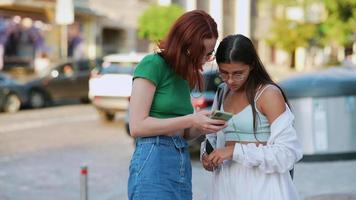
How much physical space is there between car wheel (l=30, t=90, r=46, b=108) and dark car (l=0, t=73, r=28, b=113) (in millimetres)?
435

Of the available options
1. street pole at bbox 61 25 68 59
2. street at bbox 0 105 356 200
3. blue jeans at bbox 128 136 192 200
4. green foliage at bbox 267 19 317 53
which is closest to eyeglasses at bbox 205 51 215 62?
blue jeans at bbox 128 136 192 200

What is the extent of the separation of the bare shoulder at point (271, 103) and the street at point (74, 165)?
4537 millimetres

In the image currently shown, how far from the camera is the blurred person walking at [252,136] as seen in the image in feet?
9.98

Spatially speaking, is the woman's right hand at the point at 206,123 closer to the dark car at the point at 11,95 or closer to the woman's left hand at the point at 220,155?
the woman's left hand at the point at 220,155

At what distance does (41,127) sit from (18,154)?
415 cm

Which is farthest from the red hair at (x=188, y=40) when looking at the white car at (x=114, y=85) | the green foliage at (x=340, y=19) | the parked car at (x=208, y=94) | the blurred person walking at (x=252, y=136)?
the green foliage at (x=340, y=19)

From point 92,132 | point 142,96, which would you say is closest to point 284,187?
point 142,96

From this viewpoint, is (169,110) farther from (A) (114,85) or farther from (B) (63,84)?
(B) (63,84)

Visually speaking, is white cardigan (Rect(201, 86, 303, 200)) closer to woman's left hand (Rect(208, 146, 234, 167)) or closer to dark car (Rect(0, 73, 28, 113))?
woman's left hand (Rect(208, 146, 234, 167))

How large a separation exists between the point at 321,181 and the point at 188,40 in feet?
20.1

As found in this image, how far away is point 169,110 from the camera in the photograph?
3.04m

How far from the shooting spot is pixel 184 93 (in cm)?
312

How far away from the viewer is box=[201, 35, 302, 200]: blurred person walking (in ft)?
9.98

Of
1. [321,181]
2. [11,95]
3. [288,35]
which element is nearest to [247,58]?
[321,181]
